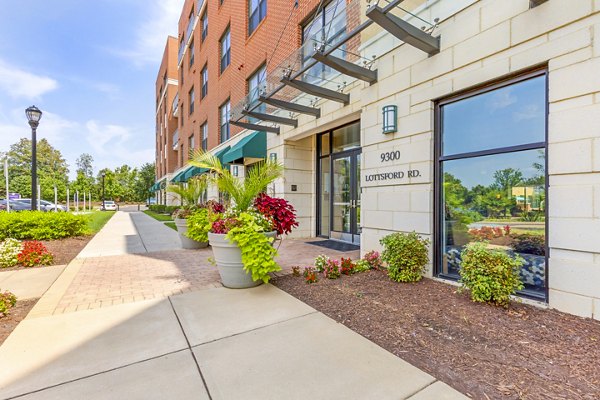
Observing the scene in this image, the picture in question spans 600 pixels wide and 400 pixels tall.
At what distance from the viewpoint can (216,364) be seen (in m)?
2.49

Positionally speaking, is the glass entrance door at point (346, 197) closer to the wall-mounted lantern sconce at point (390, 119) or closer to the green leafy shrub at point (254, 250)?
the wall-mounted lantern sconce at point (390, 119)

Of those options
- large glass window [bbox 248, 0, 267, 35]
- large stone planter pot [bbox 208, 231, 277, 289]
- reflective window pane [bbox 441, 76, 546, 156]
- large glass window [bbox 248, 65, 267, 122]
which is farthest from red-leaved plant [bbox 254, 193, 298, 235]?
large glass window [bbox 248, 0, 267, 35]

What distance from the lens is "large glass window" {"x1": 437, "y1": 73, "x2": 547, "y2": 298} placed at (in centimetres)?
386

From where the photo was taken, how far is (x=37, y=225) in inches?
354

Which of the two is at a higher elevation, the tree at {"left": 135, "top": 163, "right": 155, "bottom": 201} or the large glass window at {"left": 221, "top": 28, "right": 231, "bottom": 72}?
the large glass window at {"left": 221, "top": 28, "right": 231, "bottom": 72}

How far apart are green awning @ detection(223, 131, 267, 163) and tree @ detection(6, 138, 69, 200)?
44.3 m

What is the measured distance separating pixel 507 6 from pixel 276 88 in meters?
4.71

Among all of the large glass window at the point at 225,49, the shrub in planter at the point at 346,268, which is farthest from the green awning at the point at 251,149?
the large glass window at the point at 225,49

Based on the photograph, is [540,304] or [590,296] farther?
[540,304]

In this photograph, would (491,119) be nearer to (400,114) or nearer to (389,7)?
(400,114)

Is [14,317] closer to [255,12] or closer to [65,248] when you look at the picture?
[65,248]

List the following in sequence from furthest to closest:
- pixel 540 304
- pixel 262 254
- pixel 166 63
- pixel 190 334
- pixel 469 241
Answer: pixel 166 63 < pixel 469 241 < pixel 262 254 < pixel 540 304 < pixel 190 334

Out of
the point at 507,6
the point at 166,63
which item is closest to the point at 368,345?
the point at 507,6

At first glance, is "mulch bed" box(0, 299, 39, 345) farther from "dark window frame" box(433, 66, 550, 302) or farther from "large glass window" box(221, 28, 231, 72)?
"large glass window" box(221, 28, 231, 72)
